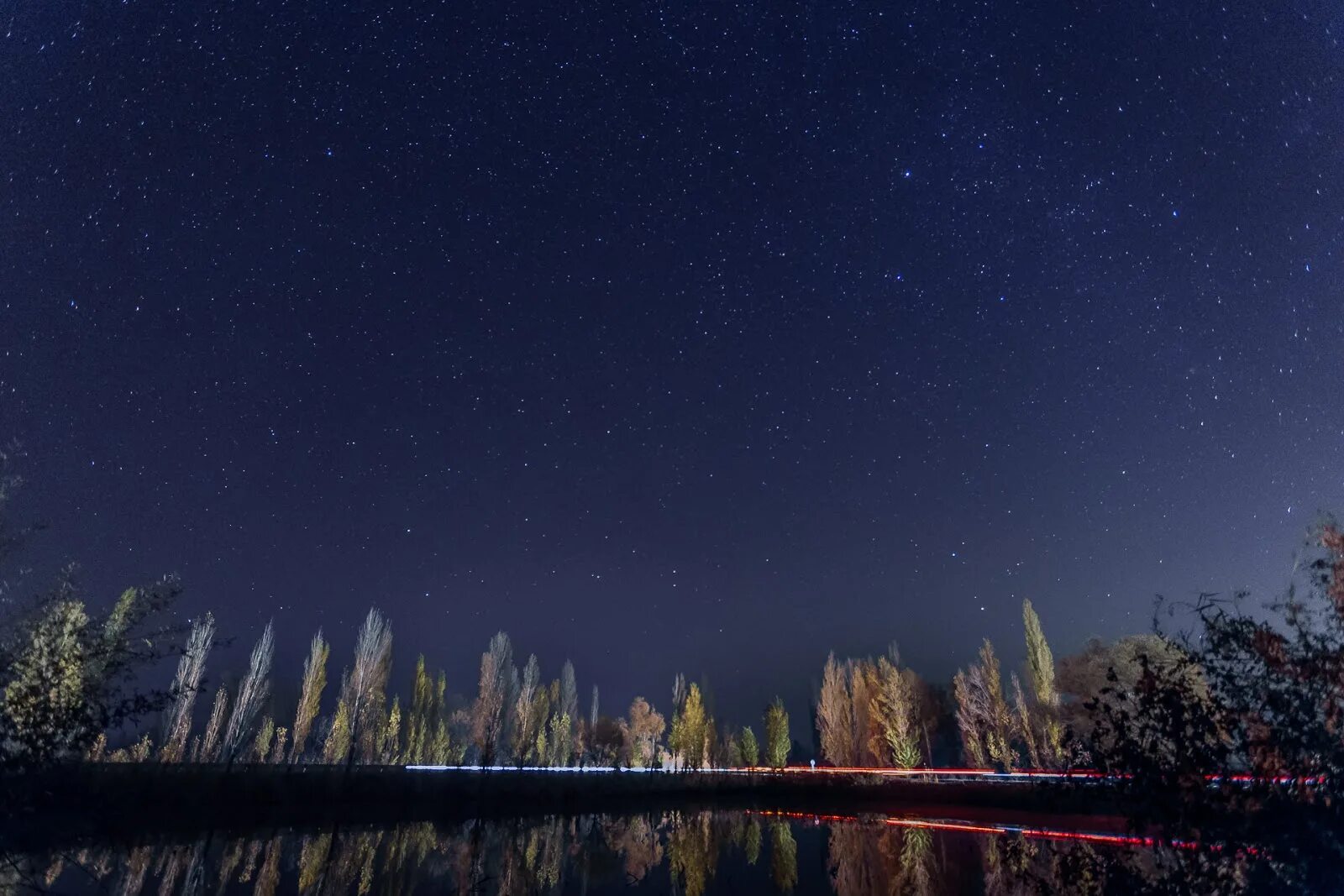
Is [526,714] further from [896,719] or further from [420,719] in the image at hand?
[896,719]

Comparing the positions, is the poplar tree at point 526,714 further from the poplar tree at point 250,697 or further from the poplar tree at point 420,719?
the poplar tree at point 250,697

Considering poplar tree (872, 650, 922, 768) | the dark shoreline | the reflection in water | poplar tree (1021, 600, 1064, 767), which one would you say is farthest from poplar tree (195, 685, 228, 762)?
poplar tree (1021, 600, 1064, 767)

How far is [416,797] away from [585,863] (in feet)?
50.2

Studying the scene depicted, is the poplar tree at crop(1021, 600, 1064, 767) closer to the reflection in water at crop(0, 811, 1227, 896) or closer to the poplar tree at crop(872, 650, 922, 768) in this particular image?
the poplar tree at crop(872, 650, 922, 768)

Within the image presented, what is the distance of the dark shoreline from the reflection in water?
148 cm

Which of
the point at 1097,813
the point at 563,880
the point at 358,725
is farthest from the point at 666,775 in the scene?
the point at 563,880

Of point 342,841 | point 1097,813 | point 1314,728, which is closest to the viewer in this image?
point 1314,728

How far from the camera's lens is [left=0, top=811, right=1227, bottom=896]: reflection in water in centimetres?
1121

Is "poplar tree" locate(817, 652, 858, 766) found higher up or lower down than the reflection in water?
higher up

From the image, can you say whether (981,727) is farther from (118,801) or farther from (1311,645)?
(118,801)

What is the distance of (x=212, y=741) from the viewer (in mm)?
43438

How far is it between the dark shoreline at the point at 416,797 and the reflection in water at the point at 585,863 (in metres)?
1.48

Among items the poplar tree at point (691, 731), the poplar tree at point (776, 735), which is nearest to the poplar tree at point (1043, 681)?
the poplar tree at point (776, 735)

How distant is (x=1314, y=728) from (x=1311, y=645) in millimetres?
1144
